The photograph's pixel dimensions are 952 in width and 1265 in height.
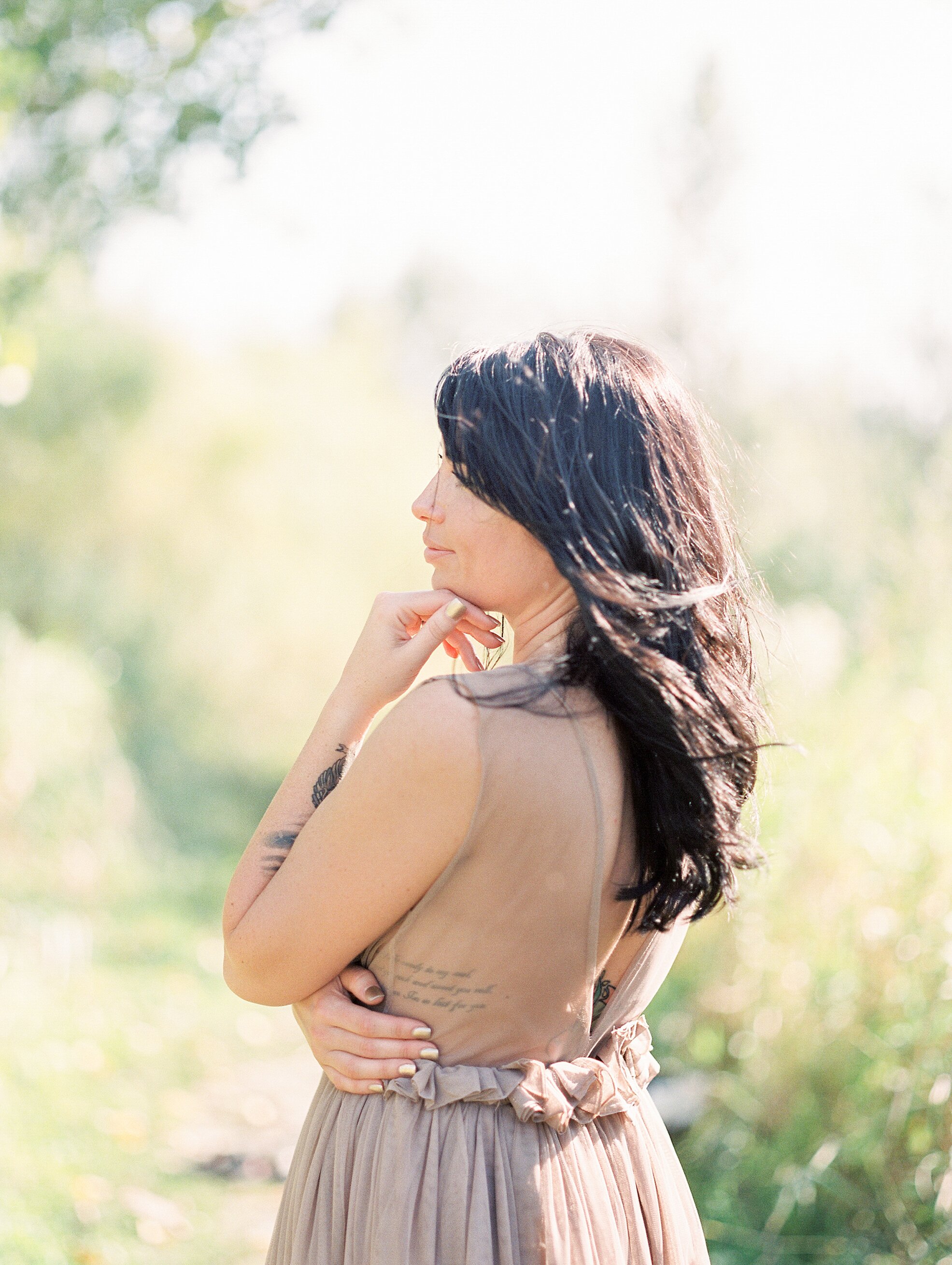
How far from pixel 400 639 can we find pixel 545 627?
7.9 inches

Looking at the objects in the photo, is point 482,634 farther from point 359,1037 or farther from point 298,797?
point 359,1037

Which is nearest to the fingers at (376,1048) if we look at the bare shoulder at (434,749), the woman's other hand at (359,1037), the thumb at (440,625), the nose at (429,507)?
the woman's other hand at (359,1037)

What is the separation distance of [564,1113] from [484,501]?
0.70 meters

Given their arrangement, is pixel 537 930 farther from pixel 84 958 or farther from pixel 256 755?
pixel 256 755

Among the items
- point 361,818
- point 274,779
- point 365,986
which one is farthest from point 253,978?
point 274,779

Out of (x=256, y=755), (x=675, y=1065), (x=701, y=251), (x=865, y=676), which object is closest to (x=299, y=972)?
(x=675, y=1065)

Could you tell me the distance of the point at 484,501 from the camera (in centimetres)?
130

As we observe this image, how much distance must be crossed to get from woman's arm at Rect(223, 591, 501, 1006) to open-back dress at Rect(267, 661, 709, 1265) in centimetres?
3

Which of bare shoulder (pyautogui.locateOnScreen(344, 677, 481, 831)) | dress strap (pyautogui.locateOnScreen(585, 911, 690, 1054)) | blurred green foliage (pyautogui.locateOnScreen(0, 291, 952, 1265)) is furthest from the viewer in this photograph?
blurred green foliage (pyautogui.locateOnScreen(0, 291, 952, 1265))

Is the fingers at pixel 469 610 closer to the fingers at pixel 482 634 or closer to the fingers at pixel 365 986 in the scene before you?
the fingers at pixel 482 634

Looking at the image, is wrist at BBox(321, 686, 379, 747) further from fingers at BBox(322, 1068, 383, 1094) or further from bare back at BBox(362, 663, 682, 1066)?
fingers at BBox(322, 1068, 383, 1094)

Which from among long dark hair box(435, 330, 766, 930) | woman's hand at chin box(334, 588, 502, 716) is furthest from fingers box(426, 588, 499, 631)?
long dark hair box(435, 330, 766, 930)

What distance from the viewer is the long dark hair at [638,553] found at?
4.01 feet

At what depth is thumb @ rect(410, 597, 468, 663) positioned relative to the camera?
1365mm
